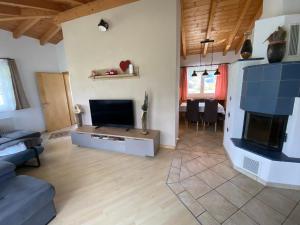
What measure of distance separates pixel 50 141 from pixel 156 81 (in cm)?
333

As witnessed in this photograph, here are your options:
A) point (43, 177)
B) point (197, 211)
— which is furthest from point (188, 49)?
point (43, 177)

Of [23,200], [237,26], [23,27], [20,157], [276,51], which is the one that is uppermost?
[23,27]

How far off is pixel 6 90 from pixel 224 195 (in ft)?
17.9

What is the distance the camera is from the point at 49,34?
4492mm

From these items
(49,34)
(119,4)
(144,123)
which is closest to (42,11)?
(49,34)

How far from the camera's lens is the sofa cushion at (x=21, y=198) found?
4.56ft

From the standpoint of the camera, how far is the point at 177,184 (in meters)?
2.26

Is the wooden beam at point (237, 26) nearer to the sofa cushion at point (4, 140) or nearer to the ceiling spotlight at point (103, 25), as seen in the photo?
the ceiling spotlight at point (103, 25)

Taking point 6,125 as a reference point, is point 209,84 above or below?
above

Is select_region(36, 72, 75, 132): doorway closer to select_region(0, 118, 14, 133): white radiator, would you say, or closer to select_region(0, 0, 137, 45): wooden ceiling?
select_region(0, 118, 14, 133): white radiator

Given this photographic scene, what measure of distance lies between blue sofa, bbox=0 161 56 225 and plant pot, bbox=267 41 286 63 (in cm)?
320

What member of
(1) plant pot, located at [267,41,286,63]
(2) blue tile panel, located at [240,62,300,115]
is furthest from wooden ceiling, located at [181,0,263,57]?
(2) blue tile panel, located at [240,62,300,115]

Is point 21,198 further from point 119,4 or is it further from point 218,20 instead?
point 218,20

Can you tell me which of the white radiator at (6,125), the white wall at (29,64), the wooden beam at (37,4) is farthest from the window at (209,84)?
the white radiator at (6,125)
